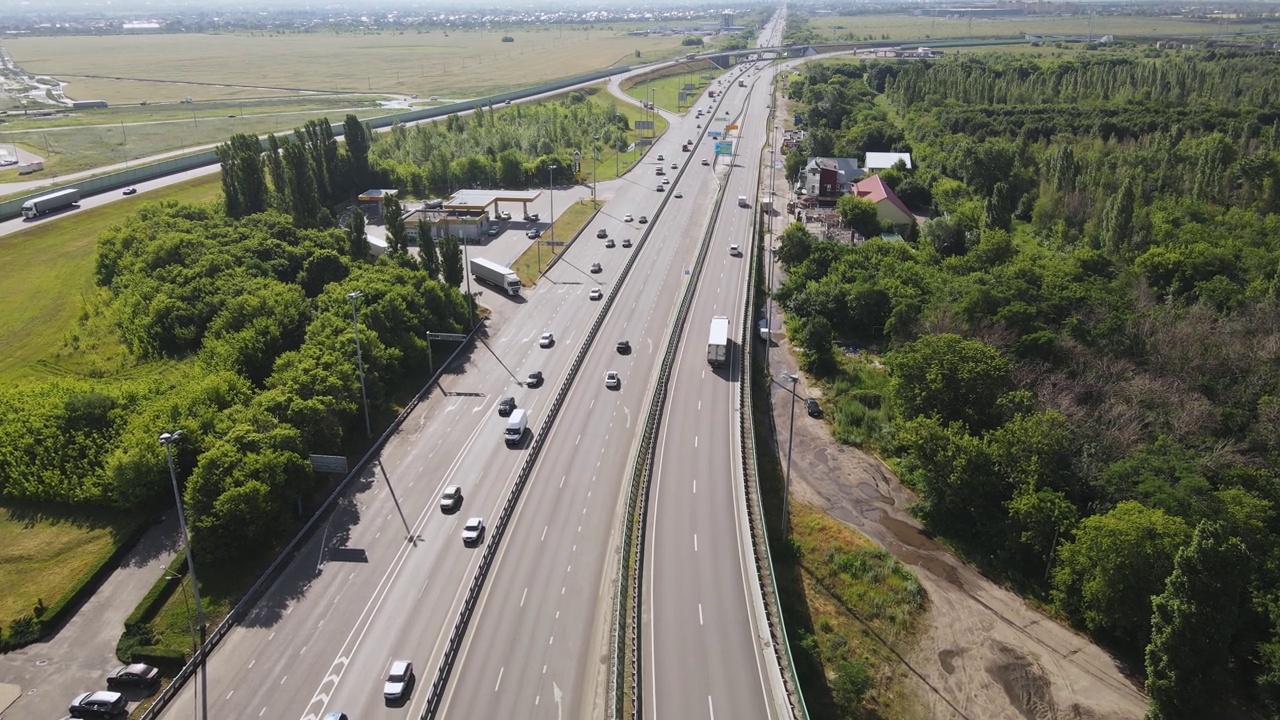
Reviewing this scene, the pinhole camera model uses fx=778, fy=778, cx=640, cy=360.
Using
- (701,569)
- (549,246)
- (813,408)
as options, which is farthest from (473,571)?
(549,246)

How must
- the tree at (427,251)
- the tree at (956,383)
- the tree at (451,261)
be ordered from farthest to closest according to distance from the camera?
the tree at (427,251)
the tree at (451,261)
the tree at (956,383)

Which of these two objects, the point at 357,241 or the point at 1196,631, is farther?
the point at 357,241

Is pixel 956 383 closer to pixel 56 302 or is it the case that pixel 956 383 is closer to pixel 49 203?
pixel 56 302

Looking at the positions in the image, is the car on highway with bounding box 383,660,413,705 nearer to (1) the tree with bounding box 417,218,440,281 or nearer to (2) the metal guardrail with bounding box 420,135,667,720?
(2) the metal guardrail with bounding box 420,135,667,720

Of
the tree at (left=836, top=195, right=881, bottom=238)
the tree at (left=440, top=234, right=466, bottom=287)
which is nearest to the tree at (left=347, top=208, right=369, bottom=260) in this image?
the tree at (left=440, top=234, right=466, bottom=287)

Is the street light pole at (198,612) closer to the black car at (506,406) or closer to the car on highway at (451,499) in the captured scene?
the car on highway at (451,499)

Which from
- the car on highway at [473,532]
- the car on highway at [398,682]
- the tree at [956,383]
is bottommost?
the car on highway at [398,682]

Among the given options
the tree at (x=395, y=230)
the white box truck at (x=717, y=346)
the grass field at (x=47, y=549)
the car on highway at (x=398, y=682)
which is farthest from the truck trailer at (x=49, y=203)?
the car on highway at (x=398, y=682)
